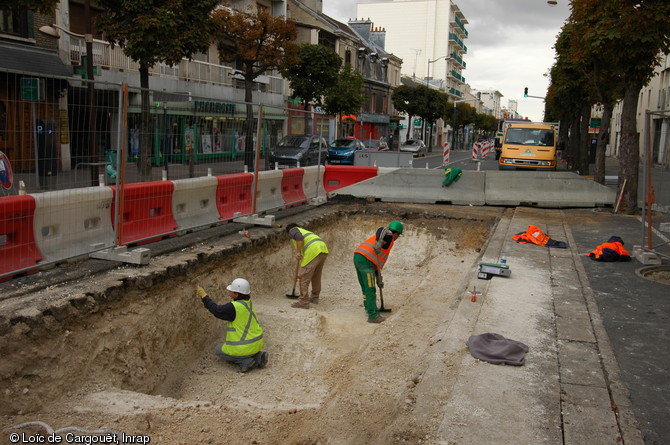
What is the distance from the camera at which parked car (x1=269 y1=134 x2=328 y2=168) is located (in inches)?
438

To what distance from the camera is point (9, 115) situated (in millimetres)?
5598

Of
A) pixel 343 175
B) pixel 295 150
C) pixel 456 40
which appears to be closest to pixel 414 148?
pixel 343 175

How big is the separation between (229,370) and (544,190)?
1144cm

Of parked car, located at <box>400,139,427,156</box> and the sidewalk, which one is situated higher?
parked car, located at <box>400,139,427,156</box>

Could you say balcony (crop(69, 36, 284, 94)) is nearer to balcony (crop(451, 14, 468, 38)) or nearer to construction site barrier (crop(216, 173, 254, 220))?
construction site barrier (crop(216, 173, 254, 220))

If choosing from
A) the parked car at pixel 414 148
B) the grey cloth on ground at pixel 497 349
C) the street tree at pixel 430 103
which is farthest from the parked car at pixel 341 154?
the street tree at pixel 430 103

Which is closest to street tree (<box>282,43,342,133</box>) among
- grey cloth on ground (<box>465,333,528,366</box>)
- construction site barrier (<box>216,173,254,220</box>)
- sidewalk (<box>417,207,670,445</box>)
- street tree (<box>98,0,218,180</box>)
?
street tree (<box>98,0,218,180</box>)

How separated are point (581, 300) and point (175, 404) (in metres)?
5.02

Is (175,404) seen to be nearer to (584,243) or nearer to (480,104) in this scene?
(584,243)

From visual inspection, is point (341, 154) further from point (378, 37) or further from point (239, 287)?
point (378, 37)

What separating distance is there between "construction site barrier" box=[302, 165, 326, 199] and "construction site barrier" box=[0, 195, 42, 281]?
7.52 metres

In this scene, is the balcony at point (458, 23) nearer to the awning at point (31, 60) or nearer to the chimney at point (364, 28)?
the chimney at point (364, 28)

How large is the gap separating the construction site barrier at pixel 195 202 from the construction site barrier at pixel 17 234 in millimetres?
2508

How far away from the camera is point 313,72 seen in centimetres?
2922
